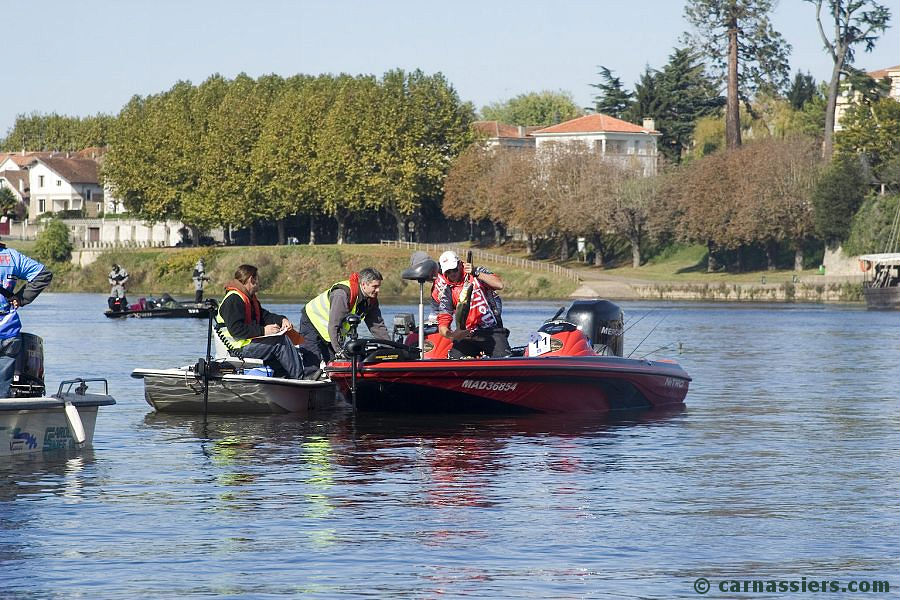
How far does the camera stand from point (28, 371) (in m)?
15.5

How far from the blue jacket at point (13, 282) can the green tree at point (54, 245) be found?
102222 mm

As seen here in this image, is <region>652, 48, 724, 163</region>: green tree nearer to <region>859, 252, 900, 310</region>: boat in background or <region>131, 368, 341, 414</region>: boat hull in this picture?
<region>859, 252, 900, 310</region>: boat in background

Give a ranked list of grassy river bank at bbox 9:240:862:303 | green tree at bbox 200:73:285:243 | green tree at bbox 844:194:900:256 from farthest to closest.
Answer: green tree at bbox 200:73:285:243 < green tree at bbox 844:194:900:256 < grassy river bank at bbox 9:240:862:303

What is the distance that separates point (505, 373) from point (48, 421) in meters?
6.56

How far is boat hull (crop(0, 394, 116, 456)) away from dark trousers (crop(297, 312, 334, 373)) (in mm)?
4900

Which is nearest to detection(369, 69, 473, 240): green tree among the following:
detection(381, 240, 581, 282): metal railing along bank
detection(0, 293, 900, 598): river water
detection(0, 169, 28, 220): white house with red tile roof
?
detection(381, 240, 581, 282): metal railing along bank

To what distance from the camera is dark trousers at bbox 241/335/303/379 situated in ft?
66.2

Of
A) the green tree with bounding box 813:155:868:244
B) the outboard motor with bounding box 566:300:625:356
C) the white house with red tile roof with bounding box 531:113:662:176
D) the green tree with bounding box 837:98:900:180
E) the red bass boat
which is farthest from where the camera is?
the white house with red tile roof with bounding box 531:113:662:176

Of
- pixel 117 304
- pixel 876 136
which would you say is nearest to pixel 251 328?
pixel 117 304

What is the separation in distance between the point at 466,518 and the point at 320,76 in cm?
10910

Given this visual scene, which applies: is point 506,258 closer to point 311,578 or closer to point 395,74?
point 395,74

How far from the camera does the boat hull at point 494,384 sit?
20109mm

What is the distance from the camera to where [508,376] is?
20.6 m

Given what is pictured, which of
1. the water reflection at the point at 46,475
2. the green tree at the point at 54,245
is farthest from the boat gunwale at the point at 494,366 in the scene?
the green tree at the point at 54,245
